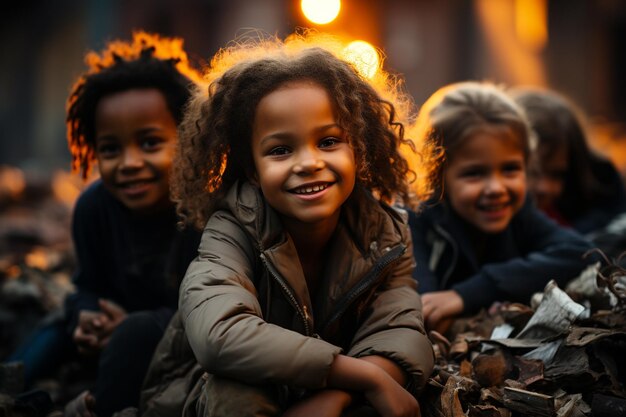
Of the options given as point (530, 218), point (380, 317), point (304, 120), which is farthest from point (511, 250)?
point (304, 120)

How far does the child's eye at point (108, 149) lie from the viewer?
10.9ft

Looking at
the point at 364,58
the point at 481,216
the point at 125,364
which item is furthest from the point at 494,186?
the point at 125,364

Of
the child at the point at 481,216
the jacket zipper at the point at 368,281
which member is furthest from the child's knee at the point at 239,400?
the child at the point at 481,216

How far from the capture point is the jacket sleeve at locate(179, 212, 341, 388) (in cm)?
210

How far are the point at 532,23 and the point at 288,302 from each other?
12070 mm

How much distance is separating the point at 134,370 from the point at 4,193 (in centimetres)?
540

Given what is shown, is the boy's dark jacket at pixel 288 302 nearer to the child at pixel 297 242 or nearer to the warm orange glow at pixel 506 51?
the child at pixel 297 242

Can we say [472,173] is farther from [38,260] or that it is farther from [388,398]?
[38,260]

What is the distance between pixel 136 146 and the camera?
3.29 meters

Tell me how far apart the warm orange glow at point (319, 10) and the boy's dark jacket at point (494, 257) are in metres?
4.62

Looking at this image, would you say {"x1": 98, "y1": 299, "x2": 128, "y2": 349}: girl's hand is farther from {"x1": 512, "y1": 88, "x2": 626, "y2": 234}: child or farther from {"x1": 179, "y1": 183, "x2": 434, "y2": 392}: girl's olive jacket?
{"x1": 512, "y1": 88, "x2": 626, "y2": 234}: child

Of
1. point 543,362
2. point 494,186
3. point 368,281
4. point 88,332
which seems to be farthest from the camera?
point 494,186

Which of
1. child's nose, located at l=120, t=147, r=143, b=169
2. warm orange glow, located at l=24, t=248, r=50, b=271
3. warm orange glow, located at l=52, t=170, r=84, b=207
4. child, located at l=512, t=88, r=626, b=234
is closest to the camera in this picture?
child's nose, located at l=120, t=147, r=143, b=169

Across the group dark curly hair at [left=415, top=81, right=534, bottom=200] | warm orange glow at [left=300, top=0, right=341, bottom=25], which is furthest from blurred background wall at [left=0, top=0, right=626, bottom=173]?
dark curly hair at [left=415, top=81, right=534, bottom=200]
